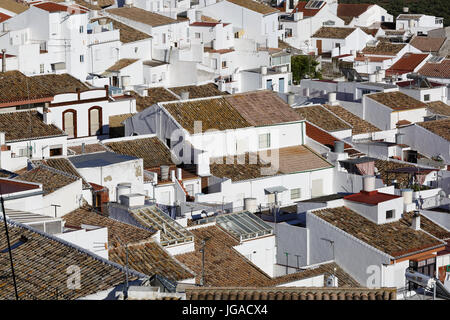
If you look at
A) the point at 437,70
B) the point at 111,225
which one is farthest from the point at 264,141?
the point at 437,70

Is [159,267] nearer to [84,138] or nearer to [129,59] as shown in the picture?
[84,138]

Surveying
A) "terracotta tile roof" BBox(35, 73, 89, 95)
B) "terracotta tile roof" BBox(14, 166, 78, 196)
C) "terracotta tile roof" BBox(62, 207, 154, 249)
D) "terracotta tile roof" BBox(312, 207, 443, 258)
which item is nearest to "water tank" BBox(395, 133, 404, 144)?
"terracotta tile roof" BBox(35, 73, 89, 95)

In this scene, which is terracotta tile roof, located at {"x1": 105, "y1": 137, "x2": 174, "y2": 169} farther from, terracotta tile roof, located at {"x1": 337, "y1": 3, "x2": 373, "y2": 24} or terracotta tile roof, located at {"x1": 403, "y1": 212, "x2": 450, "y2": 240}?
terracotta tile roof, located at {"x1": 337, "y1": 3, "x2": 373, "y2": 24}

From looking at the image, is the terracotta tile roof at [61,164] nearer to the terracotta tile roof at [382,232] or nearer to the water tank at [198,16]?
the terracotta tile roof at [382,232]

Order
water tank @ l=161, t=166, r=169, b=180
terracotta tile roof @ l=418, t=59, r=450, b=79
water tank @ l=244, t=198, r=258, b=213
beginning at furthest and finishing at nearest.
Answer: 1. terracotta tile roof @ l=418, t=59, r=450, b=79
2. water tank @ l=161, t=166, r=169, b=180
3. water tank @ l=244, t=198, r=258, b=213

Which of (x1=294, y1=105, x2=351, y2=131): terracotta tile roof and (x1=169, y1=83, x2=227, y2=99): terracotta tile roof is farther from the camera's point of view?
(x1=169, y1=83, x2=227, y2=99): terracotta tile roof

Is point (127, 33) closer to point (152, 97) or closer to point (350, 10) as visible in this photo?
point (152, 97)

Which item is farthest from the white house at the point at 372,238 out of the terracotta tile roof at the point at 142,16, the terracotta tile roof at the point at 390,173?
the terracotta tile roof at the point at 142,16
